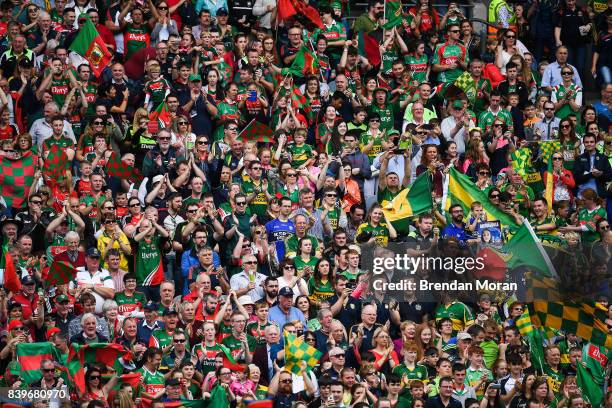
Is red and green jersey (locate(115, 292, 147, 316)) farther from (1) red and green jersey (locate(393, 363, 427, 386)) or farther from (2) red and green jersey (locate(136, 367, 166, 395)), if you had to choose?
(1) red and green jersey (locate(393, 363, 427, 386))

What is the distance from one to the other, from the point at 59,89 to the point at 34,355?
5.35m

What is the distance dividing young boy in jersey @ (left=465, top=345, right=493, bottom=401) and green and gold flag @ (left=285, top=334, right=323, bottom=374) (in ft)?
5.54

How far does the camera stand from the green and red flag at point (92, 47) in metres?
26.5

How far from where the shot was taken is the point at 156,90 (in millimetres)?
25984

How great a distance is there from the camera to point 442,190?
25.0 meters

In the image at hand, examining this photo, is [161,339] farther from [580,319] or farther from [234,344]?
[580,319]

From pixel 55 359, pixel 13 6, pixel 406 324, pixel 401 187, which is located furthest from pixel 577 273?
pixel 13 6

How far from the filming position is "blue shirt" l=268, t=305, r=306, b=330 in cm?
2270

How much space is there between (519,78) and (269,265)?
5.73m

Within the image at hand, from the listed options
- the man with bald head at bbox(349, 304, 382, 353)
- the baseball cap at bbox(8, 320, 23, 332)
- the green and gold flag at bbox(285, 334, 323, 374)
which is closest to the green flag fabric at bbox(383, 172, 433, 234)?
the man with bald head at bbox(349, 304, 382, 353)

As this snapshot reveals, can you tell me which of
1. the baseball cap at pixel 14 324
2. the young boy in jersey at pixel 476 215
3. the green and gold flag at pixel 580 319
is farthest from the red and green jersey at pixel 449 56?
the baseball cap at pixel 14 324

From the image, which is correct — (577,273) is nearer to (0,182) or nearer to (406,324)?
(406,324)

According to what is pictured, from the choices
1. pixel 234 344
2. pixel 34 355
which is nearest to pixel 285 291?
pixel 234 344

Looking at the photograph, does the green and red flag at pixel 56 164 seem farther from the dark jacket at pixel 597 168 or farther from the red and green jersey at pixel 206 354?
the dark jacket at pixel 597 168
